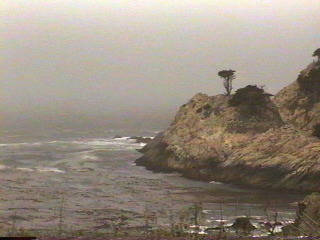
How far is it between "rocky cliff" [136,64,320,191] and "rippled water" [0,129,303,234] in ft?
8.65

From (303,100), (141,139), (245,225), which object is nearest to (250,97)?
(303,100)

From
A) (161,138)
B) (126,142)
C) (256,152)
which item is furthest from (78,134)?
(256,152)

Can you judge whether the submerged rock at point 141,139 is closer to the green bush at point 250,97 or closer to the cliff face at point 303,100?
the green bush at point 250,97

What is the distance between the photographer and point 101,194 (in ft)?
104

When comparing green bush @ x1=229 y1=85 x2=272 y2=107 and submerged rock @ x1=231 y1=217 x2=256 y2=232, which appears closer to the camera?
submerged rock @ x1=231 y1=217 x2=256 y2=232

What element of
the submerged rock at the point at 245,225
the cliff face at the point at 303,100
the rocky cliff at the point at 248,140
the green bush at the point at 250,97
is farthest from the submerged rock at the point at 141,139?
the submerged rock at the point at 245,225

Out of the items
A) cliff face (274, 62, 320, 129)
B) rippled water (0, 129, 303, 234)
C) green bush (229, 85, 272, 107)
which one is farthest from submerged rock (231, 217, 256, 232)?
cliff face (274, 62, 320, 129)

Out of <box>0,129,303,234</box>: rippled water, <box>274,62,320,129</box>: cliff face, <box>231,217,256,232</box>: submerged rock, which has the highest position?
<box>274,62,320,129</box>: cliff face

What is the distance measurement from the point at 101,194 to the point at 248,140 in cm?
1894

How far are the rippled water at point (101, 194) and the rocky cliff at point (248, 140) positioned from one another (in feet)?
8.65

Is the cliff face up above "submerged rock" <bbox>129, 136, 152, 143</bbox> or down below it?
above

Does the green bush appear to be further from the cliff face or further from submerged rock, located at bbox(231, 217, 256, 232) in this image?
submerged rock, located at bbox(231, 217, 256, 232)

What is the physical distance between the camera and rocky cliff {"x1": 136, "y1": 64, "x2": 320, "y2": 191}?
36497 mm

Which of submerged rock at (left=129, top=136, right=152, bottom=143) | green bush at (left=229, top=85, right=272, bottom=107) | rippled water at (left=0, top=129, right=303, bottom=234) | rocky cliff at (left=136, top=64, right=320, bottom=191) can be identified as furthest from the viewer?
submerged rock at (left=129, top=136, right=152, bottom=143)
